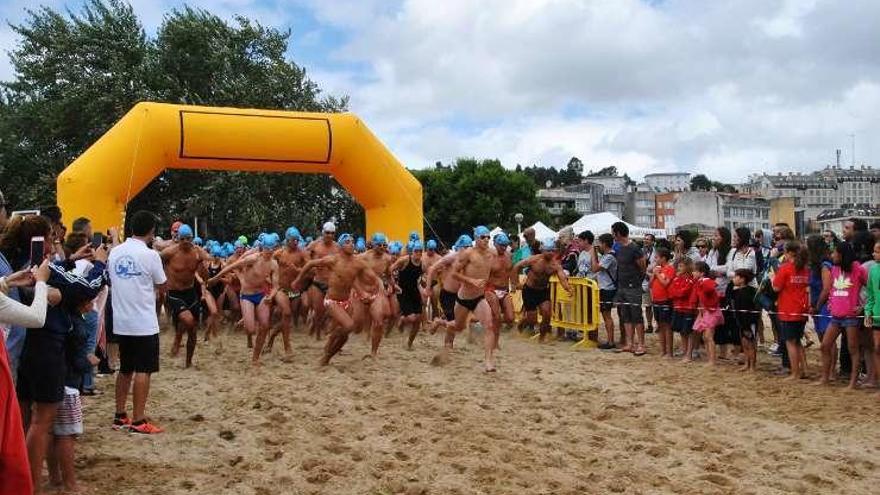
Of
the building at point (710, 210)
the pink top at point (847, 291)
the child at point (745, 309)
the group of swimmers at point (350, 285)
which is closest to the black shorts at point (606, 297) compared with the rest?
the group of swimmers at point (350, 285)

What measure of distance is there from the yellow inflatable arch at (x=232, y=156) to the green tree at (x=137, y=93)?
11386 millimetres

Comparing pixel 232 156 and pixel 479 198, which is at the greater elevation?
pixel 479 198

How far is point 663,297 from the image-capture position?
10055 millimetres

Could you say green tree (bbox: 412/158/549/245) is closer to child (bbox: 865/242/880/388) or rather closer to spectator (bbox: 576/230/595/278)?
spectator (bbox: 576/230/595/278)

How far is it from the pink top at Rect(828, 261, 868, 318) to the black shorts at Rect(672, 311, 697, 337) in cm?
201

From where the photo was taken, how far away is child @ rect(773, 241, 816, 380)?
8289mm

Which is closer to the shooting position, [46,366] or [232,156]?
[46,366]

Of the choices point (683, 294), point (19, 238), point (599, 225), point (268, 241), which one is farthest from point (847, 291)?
point (599, 225)

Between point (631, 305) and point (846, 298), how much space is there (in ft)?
10.1

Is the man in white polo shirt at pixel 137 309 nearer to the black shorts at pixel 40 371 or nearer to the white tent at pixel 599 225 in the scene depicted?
the black shorts at pixel 40 371

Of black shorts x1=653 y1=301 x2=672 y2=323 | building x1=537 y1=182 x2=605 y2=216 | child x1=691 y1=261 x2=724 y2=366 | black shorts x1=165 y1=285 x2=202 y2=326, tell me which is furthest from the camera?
building x1=537 y1=182 x2=605 y2=216

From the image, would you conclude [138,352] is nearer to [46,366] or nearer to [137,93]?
[46,366]

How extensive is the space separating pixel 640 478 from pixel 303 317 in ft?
30.9

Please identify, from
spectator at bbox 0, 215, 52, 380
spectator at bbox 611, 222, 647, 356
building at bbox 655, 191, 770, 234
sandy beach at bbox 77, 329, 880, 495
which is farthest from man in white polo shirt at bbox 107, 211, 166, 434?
building at bbox 655, 191, 770, 234
